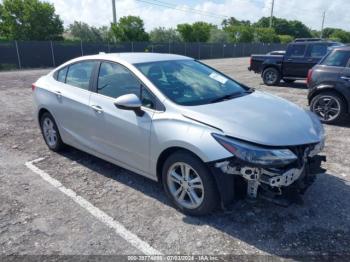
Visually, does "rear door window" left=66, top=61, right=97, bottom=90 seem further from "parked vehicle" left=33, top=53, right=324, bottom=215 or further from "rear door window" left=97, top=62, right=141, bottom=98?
"rear door window" left=97, top=62, right=141, bottom=98

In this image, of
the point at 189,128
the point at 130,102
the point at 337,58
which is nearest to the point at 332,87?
Result: the point at 337,58

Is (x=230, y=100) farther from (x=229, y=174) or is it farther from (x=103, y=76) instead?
(x=103, y=76)

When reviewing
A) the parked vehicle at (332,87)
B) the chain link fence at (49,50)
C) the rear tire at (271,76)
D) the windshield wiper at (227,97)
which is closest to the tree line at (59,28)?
the chain link fence at (49,50)

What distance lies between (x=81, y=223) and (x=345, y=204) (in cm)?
287

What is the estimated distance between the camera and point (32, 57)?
24.0m

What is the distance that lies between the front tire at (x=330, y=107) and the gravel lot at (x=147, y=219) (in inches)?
81.9

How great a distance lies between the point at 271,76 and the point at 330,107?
21.1 feet

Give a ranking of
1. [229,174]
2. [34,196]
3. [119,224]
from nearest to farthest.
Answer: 1. [229,174]
2. [119,224]
3. [34,196]

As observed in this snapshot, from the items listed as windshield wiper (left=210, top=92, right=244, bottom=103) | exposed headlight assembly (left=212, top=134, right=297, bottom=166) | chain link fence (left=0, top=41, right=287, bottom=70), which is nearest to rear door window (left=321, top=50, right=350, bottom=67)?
windshield wiper (left=210, top=92, right=244, bottom=103)

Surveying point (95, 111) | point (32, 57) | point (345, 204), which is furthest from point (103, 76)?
point (32, 57)

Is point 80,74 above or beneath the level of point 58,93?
above

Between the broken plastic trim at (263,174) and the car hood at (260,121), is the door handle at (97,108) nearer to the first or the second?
the car hood at (260,121)

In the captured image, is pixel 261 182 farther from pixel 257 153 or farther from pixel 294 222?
pixel 294 222

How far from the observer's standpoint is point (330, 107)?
6648 mm
